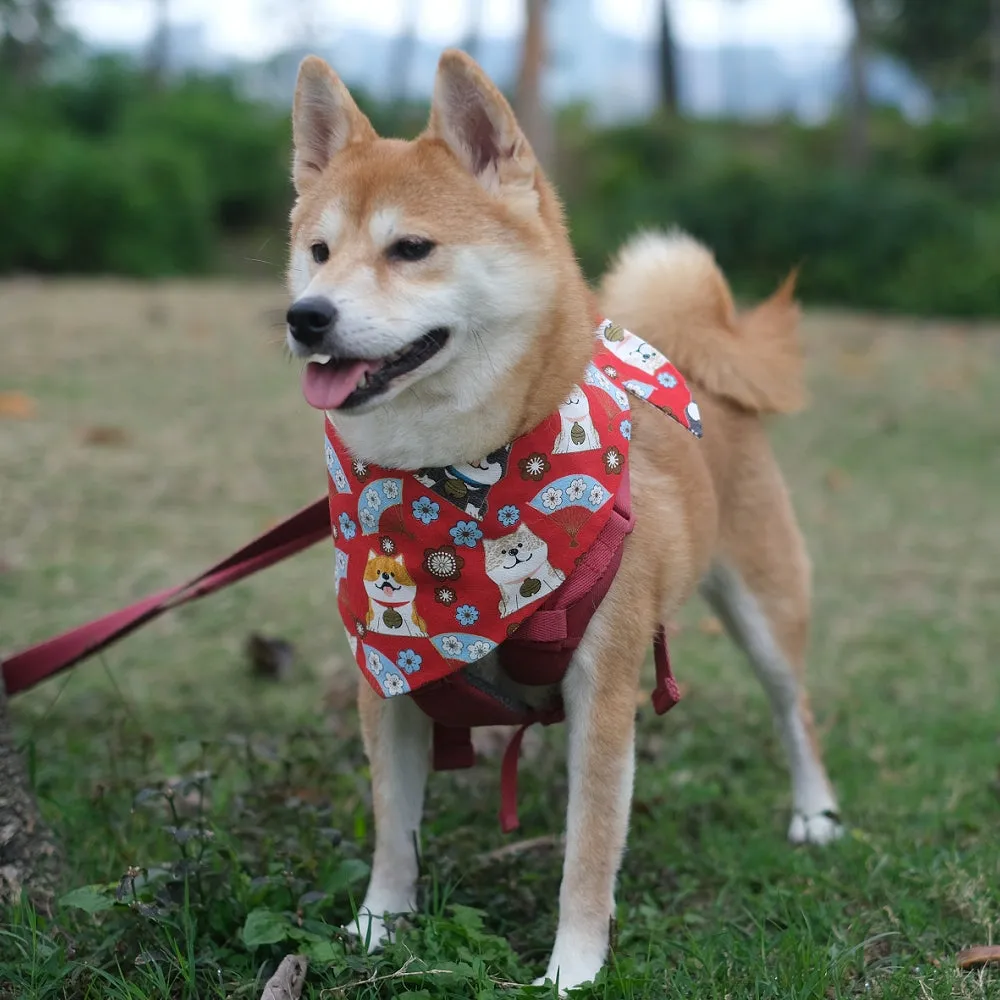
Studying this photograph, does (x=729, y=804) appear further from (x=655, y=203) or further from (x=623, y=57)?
(x=623, y=57)

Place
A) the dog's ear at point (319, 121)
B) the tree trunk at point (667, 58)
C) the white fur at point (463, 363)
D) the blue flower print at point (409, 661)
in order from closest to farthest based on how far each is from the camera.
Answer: the white fur at point (463, 363)
the blue flower print at point (409, 661)
the dog's ear at point (319, 121)
the tree trunk at point (667, 58)

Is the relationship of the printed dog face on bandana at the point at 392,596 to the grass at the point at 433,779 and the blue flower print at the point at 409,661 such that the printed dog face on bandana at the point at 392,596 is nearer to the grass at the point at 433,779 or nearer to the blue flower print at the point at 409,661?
the blue flower print at the point at 409,661

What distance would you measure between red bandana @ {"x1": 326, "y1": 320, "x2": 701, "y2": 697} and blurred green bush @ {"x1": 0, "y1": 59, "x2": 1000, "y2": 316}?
36.3 ft

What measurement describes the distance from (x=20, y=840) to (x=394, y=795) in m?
0.81

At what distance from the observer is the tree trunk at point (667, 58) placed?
3034 centimetres

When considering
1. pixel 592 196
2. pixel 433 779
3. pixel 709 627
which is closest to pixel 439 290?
pixel 433 779

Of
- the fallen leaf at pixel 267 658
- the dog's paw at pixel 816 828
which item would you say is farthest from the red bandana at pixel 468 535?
the fallen leaf at pixel 267 658

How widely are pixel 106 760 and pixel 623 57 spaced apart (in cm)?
4141

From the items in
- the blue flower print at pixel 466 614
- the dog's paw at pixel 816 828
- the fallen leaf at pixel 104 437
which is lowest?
the fallen leaf at pixel 104 437

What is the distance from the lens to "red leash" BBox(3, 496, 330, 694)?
3084 mm

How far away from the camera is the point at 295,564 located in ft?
18.8

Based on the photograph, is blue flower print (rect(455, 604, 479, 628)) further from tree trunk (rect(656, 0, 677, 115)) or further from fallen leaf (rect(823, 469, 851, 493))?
tree trunk (rect(656, 0, 677, 115))

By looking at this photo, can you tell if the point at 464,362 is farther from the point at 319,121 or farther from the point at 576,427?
the point at 319,121

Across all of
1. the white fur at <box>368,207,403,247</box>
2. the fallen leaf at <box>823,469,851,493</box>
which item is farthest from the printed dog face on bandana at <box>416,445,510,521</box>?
the fallen leaf at <box>823,469,851,493</box>
